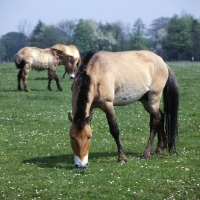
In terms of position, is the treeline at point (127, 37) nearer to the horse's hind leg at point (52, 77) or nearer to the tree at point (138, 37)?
the tree at point (138, 37)

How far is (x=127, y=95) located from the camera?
34.4 ft

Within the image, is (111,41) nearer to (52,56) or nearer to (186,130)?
(52,56)

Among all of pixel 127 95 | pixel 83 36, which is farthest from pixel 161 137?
pixel 83 36

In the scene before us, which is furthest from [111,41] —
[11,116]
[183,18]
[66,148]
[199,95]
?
[66,148]

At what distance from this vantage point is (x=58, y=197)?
24.4 ft

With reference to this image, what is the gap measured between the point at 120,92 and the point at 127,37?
7261 centimetres

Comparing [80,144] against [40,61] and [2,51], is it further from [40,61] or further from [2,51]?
[2,51]

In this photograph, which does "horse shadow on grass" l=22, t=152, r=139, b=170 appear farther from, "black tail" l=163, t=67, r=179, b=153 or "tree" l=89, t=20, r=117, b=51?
"tree" l=89, t=20, r=117, b=51

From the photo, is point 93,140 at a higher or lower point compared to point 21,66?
lower

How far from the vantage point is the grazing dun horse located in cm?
891

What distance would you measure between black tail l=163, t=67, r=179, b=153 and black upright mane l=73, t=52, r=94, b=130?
7.62ft

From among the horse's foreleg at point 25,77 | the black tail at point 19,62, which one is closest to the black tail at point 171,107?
the horse's foreleg at point 25,77

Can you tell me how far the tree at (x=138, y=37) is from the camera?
79.2 meters

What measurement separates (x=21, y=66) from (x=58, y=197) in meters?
18.6
